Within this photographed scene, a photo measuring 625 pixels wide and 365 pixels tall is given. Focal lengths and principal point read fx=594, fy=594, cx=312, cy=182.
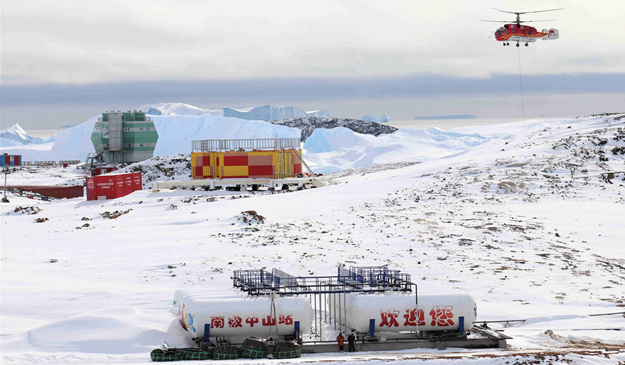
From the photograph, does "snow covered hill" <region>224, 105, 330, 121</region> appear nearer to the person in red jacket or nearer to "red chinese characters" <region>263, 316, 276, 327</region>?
"red chinese characters" <region>263, 316, 276, 327</region>

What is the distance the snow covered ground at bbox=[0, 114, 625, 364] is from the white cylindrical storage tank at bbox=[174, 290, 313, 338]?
3.89 feet

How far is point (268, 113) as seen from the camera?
171 meters

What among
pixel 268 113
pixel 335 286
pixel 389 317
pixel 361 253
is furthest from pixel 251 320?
pixel 268 113

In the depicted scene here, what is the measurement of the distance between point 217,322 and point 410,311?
522 centimetres

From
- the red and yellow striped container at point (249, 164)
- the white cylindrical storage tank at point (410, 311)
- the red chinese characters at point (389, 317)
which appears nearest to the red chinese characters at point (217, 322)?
the white cylindrical storage tank at point (410, 311)

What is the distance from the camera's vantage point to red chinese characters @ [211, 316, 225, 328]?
15.5 meters

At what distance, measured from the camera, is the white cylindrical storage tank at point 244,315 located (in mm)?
15508

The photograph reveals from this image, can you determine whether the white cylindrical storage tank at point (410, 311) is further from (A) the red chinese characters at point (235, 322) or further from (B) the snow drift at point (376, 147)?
(B) the snow drift at point (376, 147)

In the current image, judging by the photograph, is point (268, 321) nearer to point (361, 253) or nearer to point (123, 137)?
point (361, 253)

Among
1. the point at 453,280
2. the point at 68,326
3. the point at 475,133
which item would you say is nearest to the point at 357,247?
the point at 453,280

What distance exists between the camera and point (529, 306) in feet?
65.5

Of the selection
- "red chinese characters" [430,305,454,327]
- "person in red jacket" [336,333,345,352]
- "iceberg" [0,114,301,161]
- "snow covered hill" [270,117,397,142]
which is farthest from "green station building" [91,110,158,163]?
"red chinese characters" [430,305,454,327]

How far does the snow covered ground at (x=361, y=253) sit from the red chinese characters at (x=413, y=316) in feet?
2.47

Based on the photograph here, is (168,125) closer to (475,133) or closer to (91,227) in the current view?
(475,133)
